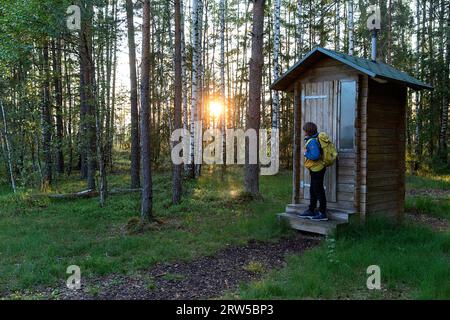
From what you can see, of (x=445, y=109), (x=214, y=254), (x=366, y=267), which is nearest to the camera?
(x=366, y=267)

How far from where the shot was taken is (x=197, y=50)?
15.9 metres

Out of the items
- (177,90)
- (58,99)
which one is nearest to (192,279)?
(177,90)

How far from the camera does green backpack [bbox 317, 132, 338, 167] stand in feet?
24.5

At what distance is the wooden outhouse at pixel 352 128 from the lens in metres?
7.74

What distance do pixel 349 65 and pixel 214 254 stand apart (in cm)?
461

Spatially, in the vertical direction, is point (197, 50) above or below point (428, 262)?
above

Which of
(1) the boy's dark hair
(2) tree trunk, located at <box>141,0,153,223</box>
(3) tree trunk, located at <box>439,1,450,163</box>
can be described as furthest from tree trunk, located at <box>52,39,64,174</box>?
(3) tree trunk, located at <box>439,1,450,163</box>

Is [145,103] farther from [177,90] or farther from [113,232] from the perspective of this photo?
[113,232]

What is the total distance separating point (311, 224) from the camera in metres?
7.76

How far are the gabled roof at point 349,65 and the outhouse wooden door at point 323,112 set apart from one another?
436 mm

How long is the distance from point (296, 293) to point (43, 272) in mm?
3891

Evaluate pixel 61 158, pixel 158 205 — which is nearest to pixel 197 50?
pixel 158 205
